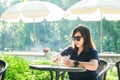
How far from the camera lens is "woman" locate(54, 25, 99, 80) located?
3.72m

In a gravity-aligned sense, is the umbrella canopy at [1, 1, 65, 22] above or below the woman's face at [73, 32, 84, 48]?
above

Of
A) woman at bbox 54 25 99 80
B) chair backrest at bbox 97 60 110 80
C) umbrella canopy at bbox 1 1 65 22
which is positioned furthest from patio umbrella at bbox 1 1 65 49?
woman at bbox 54 25 99 80

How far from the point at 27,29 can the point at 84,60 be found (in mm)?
29643

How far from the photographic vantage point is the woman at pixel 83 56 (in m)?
3.72

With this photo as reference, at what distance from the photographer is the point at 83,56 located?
3.90m

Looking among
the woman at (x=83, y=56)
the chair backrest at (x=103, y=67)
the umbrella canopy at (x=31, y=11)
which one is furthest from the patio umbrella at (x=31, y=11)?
the woman at (x=83, y=56)

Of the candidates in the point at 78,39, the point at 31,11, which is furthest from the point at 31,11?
the point at 78,39

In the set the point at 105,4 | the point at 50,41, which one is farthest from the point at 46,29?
the point at 105,4

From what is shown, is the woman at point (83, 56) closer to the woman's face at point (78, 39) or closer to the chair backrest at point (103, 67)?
the woman's face at point (78, 39)

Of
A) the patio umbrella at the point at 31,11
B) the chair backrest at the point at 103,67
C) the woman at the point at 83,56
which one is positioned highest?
the patio umbrella at the point at 31,11

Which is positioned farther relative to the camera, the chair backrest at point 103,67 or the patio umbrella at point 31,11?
the patio umbrella at point 31,11

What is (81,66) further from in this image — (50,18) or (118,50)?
(118,50)

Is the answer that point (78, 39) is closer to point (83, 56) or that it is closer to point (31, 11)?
point (83, 56)

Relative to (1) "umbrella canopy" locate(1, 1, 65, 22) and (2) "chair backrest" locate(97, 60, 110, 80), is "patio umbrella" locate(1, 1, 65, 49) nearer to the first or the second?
(1) "umbrella canopy" locate(1, 1, 65, 22)
